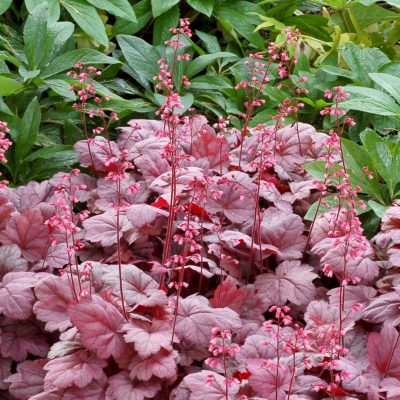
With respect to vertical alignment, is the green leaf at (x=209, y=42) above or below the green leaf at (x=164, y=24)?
below

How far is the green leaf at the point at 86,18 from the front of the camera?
2867mm

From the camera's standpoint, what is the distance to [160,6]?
3.23 metres

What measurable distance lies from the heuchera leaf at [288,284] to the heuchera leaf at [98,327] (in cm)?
43

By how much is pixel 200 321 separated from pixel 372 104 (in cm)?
104

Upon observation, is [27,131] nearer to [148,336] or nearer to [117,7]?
[117,7]

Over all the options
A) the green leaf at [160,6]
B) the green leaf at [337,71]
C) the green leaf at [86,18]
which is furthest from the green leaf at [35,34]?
the green leaf at [337,71]

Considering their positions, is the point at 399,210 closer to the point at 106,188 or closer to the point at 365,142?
the point at 365,142

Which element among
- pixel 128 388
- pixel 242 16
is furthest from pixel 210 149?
pixel 242 16

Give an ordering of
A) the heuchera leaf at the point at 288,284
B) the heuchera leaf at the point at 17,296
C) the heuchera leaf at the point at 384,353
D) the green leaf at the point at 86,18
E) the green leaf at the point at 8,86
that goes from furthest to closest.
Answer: the green leaf at the point at 86,18 → the green leaf at the point at 8,86 → the heuchera leaf at the point at 288,284 → the heuchera leaf at the point at 17,296 → the heuchera leaf at the point at 384,353

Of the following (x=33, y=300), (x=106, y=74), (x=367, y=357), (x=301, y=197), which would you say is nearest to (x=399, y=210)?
(x=301, y=197)

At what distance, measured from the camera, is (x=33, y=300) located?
66.6 inches

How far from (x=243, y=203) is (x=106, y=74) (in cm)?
133

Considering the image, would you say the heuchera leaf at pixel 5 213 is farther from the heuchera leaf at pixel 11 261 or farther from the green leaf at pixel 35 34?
the green leaf at pixel 35 34

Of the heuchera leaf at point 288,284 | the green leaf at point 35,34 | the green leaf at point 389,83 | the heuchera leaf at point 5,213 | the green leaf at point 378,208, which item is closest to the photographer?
the heuchera leaf at point 288,284
